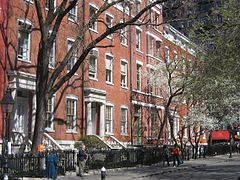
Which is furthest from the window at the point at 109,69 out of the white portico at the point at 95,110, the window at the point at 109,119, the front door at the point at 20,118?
the front door at the point at 20,118

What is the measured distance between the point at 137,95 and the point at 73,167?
51.3ft

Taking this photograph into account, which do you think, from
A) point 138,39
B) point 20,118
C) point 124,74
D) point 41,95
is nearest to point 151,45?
point 138,39

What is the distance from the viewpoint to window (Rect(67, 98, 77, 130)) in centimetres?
2794

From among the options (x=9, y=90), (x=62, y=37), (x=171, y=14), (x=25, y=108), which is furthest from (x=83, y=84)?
(x=171, y=14)

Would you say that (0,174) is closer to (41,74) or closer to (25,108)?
(41,74)

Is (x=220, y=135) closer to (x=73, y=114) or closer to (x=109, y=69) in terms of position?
(x=109, y=69)

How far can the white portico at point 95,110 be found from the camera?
29203 millimetres

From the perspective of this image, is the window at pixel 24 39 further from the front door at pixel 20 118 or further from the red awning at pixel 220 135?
the red awning at pixel 220 135

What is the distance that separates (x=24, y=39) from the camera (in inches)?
967

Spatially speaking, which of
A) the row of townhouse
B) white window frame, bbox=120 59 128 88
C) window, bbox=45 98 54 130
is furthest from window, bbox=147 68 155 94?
window, bbox=45 98 54 130

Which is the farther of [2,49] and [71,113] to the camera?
[71,113]

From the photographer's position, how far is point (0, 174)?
16.9 m

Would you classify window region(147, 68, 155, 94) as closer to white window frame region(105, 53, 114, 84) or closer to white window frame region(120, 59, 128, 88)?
white window frame region(120, 59, 128, 88)

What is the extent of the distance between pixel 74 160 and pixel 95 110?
9.50 metres
